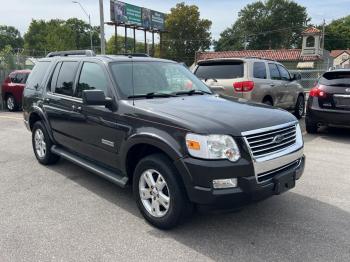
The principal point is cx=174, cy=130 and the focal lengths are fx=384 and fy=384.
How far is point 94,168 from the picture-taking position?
16.2 ft

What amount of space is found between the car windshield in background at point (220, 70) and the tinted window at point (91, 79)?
4.34m

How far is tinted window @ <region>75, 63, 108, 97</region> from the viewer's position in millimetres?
4828

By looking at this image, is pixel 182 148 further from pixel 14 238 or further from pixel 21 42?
pixel 21 42

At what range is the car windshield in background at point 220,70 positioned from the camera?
888 cm

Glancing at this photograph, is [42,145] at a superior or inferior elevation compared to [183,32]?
inferior

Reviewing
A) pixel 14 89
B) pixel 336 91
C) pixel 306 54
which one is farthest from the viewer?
pixel 306 54

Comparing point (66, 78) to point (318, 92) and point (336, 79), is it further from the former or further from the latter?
point (336, 79)

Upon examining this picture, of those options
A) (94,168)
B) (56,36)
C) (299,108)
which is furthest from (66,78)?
(56,36)

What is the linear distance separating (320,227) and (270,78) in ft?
20.9

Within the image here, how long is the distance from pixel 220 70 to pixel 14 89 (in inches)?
375

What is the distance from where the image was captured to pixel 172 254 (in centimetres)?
354

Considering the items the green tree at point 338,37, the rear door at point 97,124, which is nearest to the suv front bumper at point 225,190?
the rear door at point 97,124

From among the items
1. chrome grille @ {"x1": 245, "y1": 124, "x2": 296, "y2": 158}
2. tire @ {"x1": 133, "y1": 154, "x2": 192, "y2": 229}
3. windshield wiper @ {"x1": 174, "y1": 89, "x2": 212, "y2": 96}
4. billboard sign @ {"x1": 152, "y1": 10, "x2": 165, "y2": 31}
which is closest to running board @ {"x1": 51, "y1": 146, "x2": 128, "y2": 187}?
tire @ {"x1": 133, "y1": 154, "x2": 192, "y2": 229}

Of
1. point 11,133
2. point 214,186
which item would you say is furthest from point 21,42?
point 214,186
